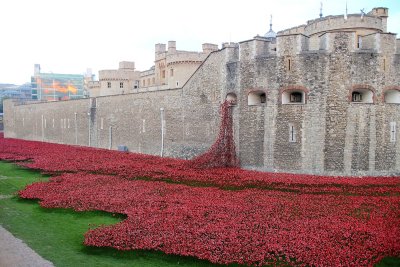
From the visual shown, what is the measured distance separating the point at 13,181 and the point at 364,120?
1651 cm

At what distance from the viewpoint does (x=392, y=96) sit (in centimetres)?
1908

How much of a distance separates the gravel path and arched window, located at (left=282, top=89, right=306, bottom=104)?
1369 cm

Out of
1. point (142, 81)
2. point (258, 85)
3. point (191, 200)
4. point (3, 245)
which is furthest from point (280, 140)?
point (142, 81)

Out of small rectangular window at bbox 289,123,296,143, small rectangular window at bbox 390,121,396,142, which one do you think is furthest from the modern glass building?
small rectangular window at bbox 390,121,396,142

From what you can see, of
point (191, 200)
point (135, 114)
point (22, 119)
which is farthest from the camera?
point (22, 119)

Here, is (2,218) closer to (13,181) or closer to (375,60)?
(13,181)

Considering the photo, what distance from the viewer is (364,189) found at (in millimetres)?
15094

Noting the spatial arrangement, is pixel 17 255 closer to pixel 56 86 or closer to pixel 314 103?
pixel 314 103

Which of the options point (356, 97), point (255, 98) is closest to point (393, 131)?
point (356, 97)

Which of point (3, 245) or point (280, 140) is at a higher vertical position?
point (280, 140)

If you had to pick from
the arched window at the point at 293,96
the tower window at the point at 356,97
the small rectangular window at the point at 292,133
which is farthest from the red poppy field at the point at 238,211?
the tower window at the point at 356,97

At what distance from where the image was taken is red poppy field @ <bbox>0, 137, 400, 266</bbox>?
28.5 feet

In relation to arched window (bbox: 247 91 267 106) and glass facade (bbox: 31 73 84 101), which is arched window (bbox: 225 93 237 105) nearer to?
arched window (bbox: 247 91 267 106)

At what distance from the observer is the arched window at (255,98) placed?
20344mm
